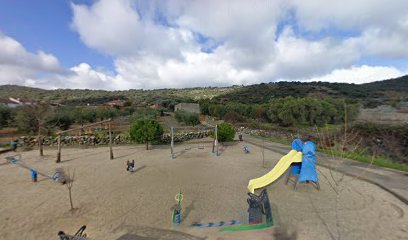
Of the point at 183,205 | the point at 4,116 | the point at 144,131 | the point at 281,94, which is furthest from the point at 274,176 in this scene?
the point at 281,94

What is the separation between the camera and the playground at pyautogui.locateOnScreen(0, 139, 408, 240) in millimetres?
6027

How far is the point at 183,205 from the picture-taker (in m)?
7.83

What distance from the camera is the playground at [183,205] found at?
6027mm

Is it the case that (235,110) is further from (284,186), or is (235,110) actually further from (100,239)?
(100,239)

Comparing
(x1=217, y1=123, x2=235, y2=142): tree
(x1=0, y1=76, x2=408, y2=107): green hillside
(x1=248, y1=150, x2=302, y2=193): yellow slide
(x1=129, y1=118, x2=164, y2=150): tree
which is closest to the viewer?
(x1=248, y1=150, x2=302, y2=193): yellow slide

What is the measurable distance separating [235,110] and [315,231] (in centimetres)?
4385

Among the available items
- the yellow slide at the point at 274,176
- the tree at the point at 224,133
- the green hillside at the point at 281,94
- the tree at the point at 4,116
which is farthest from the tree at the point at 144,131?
the green hillside at the point at 281,94

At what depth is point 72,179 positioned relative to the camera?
425 inches

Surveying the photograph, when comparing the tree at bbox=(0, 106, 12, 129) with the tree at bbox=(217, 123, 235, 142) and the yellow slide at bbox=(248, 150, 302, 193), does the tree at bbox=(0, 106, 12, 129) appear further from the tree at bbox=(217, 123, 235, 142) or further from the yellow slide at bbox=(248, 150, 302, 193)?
the yellow slide at bbox=(248, 150, 302, 193)

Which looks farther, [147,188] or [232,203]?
[147,188]

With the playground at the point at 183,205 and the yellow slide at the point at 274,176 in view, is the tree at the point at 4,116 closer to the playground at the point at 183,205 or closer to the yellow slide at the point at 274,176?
the playground at the point at 183,205

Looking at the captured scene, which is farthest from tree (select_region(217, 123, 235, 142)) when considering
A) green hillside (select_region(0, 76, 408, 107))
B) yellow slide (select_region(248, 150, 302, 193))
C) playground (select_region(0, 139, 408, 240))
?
green hillside (select_region(0, 76, 408, 107))

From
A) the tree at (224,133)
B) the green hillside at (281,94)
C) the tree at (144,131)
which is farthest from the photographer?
the green hillside at (281,94)

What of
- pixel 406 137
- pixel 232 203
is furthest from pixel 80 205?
pixel 406 137
